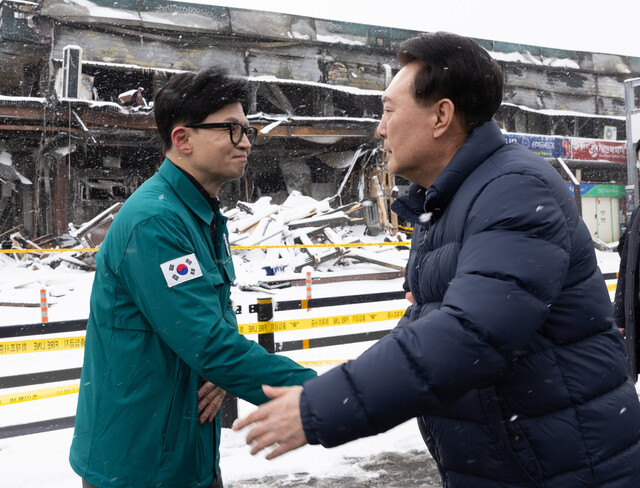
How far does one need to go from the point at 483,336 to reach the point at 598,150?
3175 cm

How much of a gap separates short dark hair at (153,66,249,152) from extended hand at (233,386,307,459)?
133cm

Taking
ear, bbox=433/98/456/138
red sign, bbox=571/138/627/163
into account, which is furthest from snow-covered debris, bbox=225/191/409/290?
red sign, bbox=571/138/627/163

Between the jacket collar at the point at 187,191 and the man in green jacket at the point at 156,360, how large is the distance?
0.06 metres

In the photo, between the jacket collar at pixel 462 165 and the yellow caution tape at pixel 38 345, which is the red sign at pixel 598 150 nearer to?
the yellow caution tape at pixel 38 345

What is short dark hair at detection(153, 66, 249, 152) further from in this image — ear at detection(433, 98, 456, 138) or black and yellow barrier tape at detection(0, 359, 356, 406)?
black and yellow barrier tape at detection(0, 359, 356, 406)

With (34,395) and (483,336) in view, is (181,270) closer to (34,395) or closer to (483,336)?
(483,336)

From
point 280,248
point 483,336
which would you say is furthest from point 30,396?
point 280,248

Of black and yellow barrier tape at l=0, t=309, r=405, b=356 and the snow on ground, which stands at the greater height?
black and yellow barrier tape at l=0, t=309, r=405, b=356

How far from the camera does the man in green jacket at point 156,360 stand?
1.83 metres

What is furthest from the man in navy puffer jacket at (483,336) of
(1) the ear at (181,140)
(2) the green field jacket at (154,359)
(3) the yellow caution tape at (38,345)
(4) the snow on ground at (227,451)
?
(3) the yellow caution tape at (38,345)

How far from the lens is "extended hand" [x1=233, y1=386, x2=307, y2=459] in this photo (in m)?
1.36

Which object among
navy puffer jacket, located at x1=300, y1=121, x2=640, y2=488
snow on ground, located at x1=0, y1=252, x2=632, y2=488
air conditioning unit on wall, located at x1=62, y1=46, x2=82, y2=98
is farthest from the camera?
air conditioning unit on wall, located at x1=62, y1=46, x2=82, y2=98

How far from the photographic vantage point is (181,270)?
1855 millimetres

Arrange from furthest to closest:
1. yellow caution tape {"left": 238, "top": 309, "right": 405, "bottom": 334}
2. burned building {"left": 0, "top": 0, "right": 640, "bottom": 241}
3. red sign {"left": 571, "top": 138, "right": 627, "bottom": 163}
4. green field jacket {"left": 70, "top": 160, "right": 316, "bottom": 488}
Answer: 1. red sign {"left": 571, "top": 138, "right": 627, "bottom": 163}
2. burned building {"left": 0, "top": 0, "right": 640, "bottom": 241}
3. yellow caution tape {"left": 238, "top": 309, "right": 405, "bottom": 334}
4. green field jacket {"left": 70, "top": 160, "right": 316, "bottom": 488}
